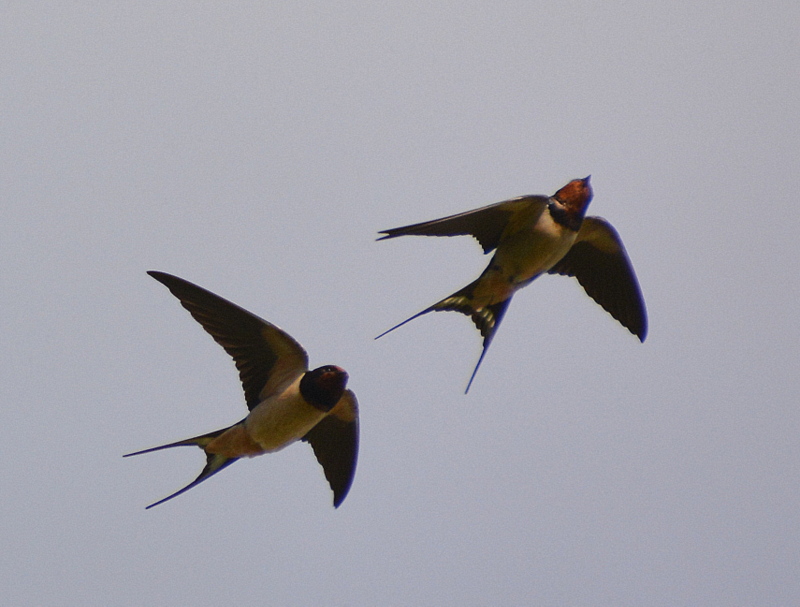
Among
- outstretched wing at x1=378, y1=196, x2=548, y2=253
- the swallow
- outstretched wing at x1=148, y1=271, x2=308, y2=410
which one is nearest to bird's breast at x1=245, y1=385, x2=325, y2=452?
the swallow

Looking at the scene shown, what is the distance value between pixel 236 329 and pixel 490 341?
116 centimetres

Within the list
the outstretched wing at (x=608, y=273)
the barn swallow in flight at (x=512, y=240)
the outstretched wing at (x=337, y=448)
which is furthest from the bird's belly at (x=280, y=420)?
the outstretched wing at (x=608, y=273)

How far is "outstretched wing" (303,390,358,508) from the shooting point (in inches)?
180

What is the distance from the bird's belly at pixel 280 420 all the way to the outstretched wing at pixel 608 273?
1464 millimetres

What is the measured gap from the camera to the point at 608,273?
463cm

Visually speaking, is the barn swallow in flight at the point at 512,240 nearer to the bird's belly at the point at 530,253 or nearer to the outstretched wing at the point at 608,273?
the bird's belly at the point at 530,253

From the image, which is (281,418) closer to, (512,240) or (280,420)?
(280,420)

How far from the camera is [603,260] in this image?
15.2ft

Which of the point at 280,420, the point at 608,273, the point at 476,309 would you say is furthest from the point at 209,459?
the point at 608,273

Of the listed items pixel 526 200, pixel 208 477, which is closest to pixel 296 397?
pixel 208 477

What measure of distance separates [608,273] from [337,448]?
161 cm

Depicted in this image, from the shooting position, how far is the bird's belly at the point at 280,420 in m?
4.08

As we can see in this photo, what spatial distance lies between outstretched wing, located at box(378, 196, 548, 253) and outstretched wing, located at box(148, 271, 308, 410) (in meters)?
0.88

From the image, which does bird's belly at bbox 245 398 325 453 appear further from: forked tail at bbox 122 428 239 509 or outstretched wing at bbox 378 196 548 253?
outstretched wing at bbox 378 196 548 253
